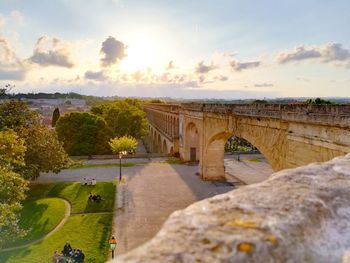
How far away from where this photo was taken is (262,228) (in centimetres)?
243

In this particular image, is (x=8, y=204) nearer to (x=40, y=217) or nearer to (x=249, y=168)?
(x=40, y=217)

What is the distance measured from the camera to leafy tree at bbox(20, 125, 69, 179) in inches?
972

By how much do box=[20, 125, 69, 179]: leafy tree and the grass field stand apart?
1.98 metres

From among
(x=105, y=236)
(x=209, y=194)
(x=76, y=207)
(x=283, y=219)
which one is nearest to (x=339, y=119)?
(x=283, y=219)

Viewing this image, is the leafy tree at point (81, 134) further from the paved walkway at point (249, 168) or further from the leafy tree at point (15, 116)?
the paved walkway at point (249, 168)

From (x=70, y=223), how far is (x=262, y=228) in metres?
19.0

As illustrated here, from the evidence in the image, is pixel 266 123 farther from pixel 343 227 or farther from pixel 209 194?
pixel 343 227

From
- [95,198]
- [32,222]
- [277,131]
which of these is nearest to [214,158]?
[95,198]

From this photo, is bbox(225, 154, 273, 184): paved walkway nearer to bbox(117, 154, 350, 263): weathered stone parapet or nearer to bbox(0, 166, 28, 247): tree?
bbox(0, 166, 28, 247): tree

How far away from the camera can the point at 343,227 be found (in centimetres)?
282

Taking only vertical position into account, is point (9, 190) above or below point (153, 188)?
above

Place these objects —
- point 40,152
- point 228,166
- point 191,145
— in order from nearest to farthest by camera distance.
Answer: point 40,152, point 228,166, point 191,145

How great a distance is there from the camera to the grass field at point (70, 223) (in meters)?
16.0

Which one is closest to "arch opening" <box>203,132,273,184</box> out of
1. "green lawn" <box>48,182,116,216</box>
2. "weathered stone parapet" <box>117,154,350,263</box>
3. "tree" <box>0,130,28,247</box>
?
"green lawn" <box>48,182,116,216</box>
